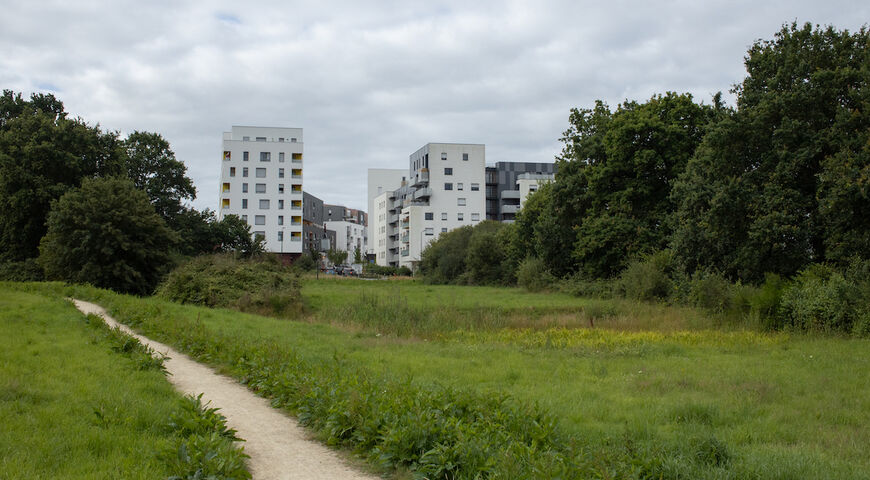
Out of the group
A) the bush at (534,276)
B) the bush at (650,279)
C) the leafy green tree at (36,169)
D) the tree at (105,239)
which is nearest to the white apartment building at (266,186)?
the leafy green tree at (36,169)

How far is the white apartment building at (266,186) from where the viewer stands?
9662cm

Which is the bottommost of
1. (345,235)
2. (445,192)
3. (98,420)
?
(98,420)

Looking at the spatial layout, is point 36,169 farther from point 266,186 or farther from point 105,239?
point 266,186

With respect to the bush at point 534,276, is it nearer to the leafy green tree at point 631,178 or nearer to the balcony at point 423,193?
the leafy green tree at point 631,178

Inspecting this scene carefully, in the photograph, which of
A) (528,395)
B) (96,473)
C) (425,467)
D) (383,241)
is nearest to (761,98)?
(528,395)

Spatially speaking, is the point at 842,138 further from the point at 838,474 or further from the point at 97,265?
the point at 97,265

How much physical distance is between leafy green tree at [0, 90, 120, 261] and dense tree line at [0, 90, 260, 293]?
0.23ft

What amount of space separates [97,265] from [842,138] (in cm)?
3752

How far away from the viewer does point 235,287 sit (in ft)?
108

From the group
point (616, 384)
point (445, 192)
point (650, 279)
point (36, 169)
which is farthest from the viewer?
point (445, 192)

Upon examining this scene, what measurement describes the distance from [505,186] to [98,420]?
108226 millimetres

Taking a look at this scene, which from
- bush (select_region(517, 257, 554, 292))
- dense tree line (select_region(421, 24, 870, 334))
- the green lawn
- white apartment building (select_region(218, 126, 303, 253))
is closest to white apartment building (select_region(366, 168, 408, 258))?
white apartment building (select_region(218, 126, 303, 253))

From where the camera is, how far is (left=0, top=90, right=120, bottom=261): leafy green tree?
4366cm

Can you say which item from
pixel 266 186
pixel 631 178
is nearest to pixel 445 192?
pixel 266 186
